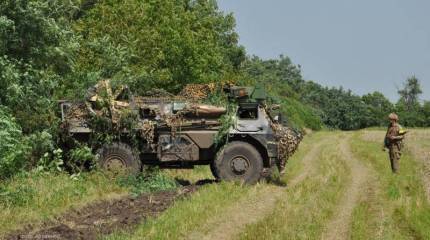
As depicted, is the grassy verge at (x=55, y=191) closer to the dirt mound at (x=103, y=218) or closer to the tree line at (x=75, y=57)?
the dirt mound at (x=103, y=218)

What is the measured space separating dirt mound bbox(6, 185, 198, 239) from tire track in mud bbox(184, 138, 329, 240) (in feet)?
3.99

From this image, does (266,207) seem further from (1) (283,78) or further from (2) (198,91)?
(1) (283,78)

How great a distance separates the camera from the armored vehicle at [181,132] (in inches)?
635

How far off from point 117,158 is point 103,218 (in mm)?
5023

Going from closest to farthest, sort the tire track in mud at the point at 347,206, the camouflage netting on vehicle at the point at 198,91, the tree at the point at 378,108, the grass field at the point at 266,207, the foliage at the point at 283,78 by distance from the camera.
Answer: the grass field at the point at 266,207
the tire track in mud at the point at 347,206
the camouflage netting on vehicle at the point at 198,91
the foliage at the point at 283,78
the tree at the point at 378,108

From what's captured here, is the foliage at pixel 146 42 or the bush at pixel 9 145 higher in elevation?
the foliage at pixel 146 42

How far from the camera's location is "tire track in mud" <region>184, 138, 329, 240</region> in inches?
386

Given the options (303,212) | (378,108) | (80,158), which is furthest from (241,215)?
(378,108)

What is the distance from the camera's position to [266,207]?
12.6 metres

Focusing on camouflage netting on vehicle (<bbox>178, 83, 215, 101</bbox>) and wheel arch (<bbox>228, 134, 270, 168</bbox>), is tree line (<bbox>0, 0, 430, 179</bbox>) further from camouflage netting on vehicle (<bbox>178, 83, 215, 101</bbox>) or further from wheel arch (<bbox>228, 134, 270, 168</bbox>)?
wheel arch (<bbox>228, 134, 270, 168</bbox>)


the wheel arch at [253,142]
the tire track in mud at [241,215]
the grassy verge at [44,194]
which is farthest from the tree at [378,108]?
the grassy verge at [44,194]

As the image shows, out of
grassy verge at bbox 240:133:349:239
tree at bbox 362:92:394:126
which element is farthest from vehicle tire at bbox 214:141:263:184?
tree at bbox 362:92:394:126

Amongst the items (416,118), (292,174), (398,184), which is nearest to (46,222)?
(398,184)

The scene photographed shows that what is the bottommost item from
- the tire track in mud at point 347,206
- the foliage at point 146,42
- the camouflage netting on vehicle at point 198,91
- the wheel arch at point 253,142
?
the tire track in mud at point 347,206
